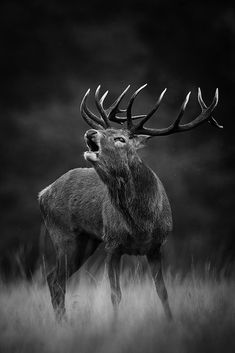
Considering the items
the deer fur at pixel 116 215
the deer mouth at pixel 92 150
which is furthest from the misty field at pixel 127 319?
the deer mouth at pixel 92 150

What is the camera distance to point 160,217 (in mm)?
5895

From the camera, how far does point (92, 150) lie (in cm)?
559

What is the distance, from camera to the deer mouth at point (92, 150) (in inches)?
215

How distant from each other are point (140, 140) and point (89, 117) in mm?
671

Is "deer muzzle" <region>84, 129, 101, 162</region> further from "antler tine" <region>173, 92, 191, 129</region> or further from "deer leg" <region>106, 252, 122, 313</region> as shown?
"deer leg" <region>106, 252, 122, 313</region>

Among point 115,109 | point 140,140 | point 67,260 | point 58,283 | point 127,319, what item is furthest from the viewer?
point 67,260

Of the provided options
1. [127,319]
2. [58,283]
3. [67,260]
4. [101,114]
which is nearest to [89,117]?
[101,114]

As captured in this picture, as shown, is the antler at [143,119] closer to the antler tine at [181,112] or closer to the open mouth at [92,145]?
the antler tine at [181,112]

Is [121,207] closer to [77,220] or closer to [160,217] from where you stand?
[160,217]

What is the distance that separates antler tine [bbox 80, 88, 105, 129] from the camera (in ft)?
19.8

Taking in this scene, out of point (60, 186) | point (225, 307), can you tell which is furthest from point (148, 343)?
point (60, 186)

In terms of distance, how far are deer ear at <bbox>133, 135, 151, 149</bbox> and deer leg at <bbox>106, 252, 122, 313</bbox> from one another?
1.10 meters

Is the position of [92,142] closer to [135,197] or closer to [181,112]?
[135,197]

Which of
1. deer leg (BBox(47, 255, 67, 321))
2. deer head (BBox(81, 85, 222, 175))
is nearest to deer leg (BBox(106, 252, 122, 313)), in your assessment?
deer leg (BBox(47, 255, 67, 321))
